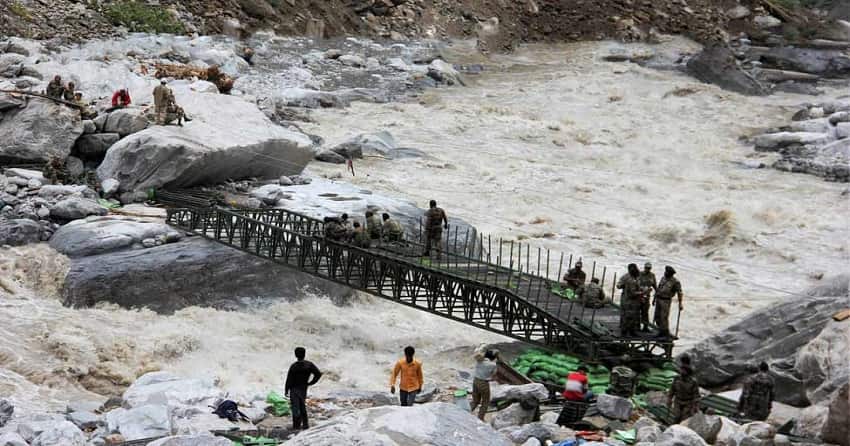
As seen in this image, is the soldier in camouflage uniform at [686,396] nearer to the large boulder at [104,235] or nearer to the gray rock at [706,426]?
the gray rock at [706,426]

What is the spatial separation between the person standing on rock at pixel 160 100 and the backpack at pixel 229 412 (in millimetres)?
13884

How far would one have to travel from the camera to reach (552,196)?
99.7ft

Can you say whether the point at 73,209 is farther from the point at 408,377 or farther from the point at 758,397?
the point at 758,397

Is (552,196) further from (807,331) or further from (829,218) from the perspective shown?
(807,331)

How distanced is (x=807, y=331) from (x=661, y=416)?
9.96 ft

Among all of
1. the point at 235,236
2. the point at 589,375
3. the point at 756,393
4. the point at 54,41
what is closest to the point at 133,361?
the point at 235,236

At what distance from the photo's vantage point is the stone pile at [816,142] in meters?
32.5

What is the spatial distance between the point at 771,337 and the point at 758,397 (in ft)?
11.0

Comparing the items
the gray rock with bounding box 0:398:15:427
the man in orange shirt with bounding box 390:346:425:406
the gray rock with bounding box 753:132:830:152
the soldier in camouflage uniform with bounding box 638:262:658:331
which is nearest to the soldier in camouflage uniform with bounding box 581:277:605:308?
the soldier in camouflage uniform with bounding box 638:262:658:331

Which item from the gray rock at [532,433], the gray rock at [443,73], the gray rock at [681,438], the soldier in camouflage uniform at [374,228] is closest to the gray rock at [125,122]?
the soldier in camouflage uniform at [374,228]

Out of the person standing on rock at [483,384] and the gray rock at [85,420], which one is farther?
the gray rock at [85,420]

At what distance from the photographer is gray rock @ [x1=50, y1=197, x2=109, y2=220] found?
22922mm

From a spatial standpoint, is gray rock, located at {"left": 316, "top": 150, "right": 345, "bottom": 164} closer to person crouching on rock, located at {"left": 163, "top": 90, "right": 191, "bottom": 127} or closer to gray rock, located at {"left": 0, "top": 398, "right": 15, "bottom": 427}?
person crouching on rock, located at {"left": 163, "top": 90, "right": 191, "bottom": 127}

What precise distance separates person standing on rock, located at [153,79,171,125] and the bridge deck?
417 cm
